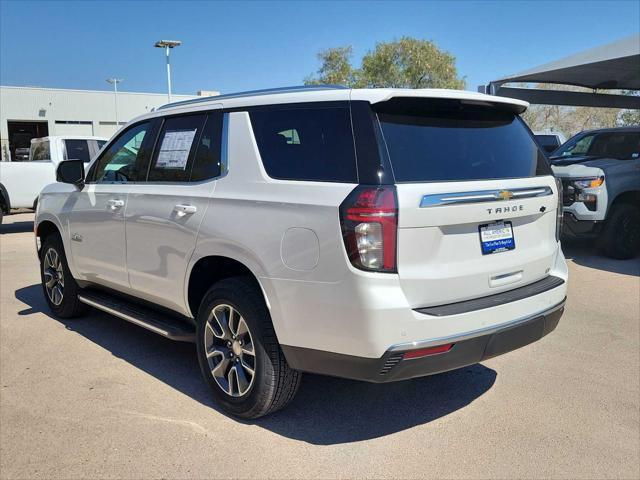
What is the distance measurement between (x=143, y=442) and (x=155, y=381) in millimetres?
858

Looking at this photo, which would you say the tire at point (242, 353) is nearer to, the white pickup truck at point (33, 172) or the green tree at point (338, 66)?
the white pickup truck at point (33, 172)

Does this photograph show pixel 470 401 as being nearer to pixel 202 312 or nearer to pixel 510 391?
pixel 510 391

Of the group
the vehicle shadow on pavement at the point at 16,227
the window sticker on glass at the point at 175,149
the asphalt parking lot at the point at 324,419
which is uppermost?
the window sticker on glass at the point at 175,149

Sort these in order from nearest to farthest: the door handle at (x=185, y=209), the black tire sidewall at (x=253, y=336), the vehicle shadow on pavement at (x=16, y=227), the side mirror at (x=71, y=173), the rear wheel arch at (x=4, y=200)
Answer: the black tire sidewall at (x=253, y=336)
the door handle at (x=185, y=209)
the side mirror at (x=71, y=173)
the rear wheel arch at (x=4, y=200)
the vehicle shadow on pavement at (x=16, y=227)

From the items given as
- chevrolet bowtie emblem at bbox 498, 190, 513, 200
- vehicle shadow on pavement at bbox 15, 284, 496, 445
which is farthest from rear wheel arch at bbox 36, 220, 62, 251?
chevrolet bowtie emblem at bbox 498, 190, 513, 200

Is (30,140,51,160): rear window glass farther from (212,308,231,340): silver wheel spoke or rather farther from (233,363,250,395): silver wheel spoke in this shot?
(233,363,250,395): silver wheel spoke

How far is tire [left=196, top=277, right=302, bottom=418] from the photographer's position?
10.3ft

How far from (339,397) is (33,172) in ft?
35.2

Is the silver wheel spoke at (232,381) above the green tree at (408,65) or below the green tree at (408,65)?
below

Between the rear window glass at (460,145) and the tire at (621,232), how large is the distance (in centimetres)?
543

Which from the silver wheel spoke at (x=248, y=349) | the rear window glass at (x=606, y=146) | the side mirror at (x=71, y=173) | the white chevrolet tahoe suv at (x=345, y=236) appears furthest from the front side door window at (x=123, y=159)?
the rear window glass at (x=606, y=146)

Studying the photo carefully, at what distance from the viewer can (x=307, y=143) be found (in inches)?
122

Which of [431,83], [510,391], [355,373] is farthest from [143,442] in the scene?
[431,83]

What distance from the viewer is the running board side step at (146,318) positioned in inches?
149
